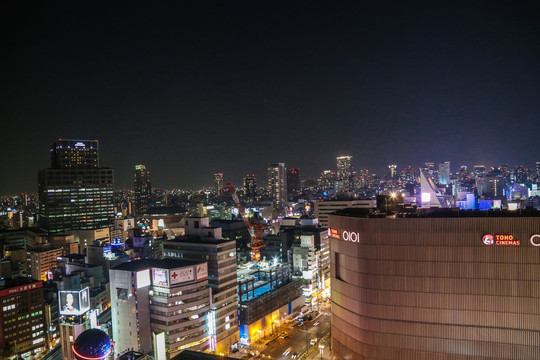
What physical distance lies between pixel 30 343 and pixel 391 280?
175ft

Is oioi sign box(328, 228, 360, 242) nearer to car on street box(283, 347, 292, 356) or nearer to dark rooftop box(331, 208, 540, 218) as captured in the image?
dark rooftop box(331, 208, 540, 218)

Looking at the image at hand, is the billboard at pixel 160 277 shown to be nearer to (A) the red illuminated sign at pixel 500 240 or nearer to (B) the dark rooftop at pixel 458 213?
(B) the dark rooftop at pixel 458 213

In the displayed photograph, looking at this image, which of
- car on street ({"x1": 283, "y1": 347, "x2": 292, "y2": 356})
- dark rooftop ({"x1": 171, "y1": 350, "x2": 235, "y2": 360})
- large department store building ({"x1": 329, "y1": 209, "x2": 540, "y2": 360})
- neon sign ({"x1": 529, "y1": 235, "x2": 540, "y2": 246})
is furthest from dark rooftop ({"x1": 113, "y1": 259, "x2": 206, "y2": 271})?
neon sign ({"x1": 529, "y1": 235, "x2": 540, "y2": 246})

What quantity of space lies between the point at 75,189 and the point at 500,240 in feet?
416

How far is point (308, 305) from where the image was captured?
2601 inches

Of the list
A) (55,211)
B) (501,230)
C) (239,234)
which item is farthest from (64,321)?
(55,211)

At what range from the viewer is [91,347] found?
107 feet

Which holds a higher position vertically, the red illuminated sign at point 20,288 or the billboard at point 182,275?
the billboard at point 182,275

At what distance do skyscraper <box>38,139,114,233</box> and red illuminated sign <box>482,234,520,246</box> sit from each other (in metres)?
122

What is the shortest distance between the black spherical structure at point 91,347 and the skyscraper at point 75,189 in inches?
3875

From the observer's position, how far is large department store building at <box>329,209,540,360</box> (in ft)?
83.8

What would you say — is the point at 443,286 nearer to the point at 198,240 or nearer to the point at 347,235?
the point at 347,235

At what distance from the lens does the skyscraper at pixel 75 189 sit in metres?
120

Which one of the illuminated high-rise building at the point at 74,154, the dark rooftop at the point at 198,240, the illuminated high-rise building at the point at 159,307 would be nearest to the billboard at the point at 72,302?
the illuminated high-rise building at the point at 159,307
